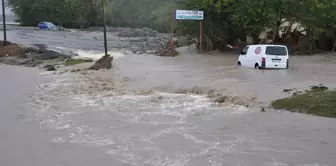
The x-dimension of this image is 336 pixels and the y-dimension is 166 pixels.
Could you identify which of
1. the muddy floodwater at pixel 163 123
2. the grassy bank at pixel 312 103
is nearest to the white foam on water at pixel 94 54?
the muddy floodwater at pixel 163 123

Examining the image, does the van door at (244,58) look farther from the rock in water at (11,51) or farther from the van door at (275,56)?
the rock in water at (11,51)

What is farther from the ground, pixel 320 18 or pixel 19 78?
pixel 320 18

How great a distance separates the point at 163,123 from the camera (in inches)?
476

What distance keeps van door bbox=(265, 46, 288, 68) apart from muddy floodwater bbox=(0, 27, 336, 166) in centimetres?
60

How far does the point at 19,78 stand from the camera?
24016mm

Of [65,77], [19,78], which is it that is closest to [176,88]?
[65,77]

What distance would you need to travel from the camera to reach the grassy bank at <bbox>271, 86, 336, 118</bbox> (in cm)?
1198

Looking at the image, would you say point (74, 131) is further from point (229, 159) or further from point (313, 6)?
point (313, 6)

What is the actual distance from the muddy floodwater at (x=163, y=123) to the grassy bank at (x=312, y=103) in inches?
16.8

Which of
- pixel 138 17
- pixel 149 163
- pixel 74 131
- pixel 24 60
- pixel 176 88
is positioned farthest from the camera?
pixel 138 17

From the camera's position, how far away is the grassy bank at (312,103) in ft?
39.3

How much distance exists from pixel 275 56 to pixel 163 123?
10.5m

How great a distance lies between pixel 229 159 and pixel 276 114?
12.7ft

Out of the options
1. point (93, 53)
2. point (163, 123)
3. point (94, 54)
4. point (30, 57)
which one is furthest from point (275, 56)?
point (30, 57)
